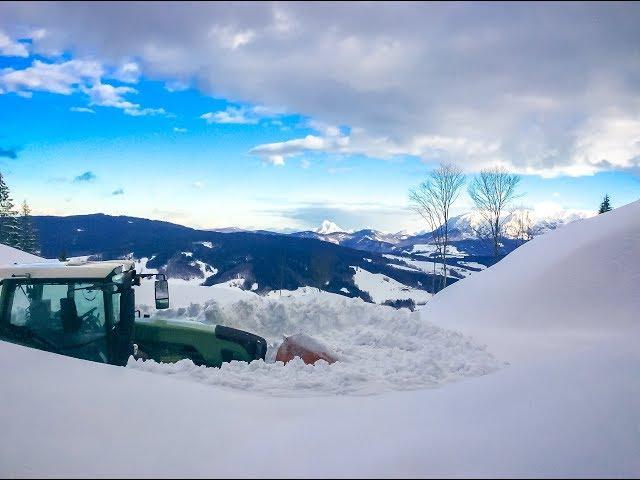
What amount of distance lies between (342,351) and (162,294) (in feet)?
11.3

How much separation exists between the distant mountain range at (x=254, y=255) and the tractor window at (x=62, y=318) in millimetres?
33454

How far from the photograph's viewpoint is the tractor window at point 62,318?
5.87m

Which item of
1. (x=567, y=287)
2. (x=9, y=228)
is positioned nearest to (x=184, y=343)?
(x=567, y=287)

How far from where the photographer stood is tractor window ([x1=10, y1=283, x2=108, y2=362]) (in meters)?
5.87

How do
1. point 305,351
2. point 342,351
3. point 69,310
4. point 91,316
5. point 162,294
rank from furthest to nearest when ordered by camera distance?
point 342,351
point 305,351
point 162,294
point 91,316
point 69,310

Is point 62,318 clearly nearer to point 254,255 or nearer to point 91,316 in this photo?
point 91,316

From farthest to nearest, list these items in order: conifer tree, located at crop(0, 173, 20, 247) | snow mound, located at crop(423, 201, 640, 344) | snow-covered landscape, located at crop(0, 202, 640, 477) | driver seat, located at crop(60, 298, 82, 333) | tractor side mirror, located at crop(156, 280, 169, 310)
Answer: conifer tree, located at crop(0, 173, 20, 247) < snow mound, located at crop(423, 201, 640, 344) < tractor side mirror, located at crop(156, 280, 169, 310) < driver seat, located at crop(60, 298, 82, 333) < snow-covered landscape, located at crop(0, 202, 640, 477)

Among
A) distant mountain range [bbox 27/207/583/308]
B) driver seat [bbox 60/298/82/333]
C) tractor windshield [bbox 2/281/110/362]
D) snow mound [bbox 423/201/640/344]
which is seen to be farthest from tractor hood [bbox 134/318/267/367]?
distant mountain range [bbox 27/207/583/308]

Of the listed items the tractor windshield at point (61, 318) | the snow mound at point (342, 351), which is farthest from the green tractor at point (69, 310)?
the snow mound at point (342, 351)

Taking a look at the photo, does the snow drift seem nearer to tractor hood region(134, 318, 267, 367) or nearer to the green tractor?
tractor hood region(134, 318, 267, 367)

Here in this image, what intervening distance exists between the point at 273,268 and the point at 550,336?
177 ft

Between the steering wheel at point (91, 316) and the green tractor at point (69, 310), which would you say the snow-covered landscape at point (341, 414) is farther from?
the steering wheel at point (91, 316)

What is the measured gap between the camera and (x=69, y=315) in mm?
5863

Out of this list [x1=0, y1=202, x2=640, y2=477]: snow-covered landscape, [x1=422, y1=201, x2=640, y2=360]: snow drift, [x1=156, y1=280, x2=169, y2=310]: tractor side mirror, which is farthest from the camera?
[x1=422, y1=201, x2=640, y2=360]: snow drift
